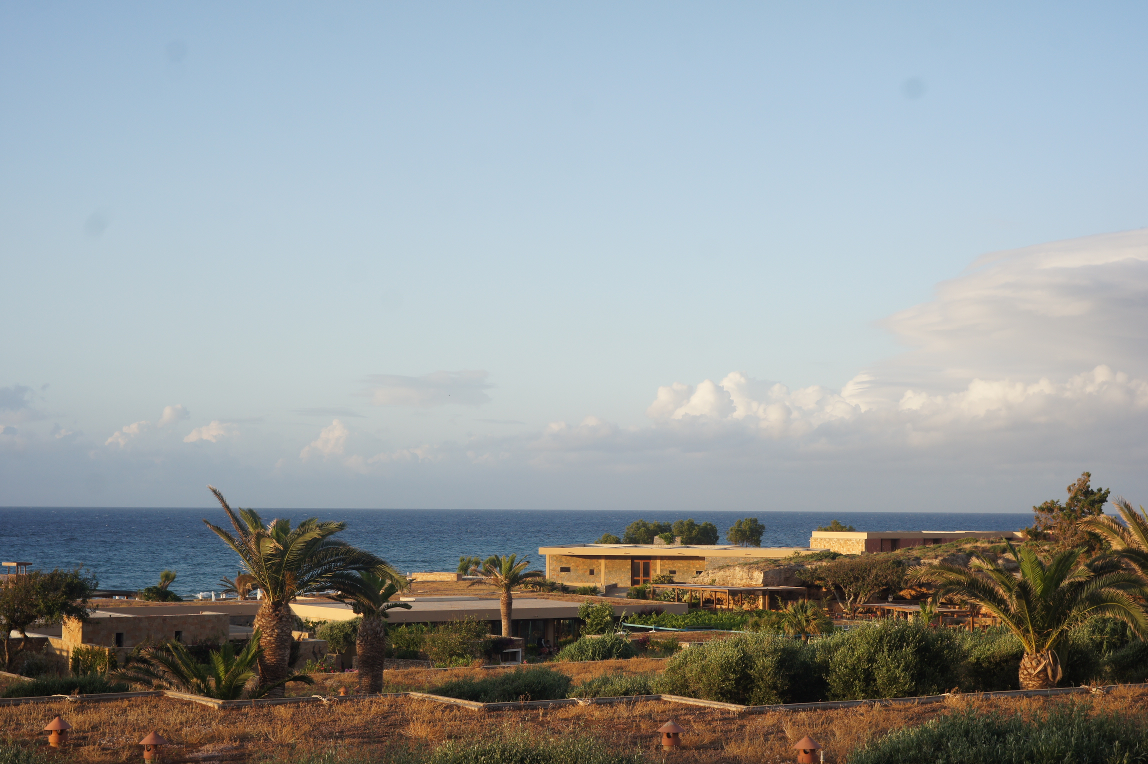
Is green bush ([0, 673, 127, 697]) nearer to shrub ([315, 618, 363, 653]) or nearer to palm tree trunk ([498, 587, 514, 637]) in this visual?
shrub ([315, 618, 363, 653])

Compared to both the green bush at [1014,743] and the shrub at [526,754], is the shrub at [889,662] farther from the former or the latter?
the shrub at [526,754]

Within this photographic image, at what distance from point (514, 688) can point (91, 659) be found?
1931 centimetres

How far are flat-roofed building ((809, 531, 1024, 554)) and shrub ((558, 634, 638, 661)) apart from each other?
38000mm

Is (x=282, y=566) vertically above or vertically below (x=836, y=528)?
above

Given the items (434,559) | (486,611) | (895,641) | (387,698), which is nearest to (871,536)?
(486,611)

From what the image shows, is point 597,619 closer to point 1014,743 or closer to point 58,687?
point 58,687

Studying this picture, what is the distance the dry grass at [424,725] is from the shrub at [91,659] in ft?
52.1

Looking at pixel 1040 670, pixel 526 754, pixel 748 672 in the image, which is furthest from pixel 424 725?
pixel 1040 670

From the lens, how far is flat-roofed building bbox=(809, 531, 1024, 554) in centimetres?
7156

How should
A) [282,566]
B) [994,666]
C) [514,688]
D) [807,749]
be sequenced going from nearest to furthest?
1. [807,749]
2. [514,688]
3. [994,666]
4. [282,566]

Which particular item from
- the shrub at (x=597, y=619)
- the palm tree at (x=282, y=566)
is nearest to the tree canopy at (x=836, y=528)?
the shrub at (x=597, y=619)

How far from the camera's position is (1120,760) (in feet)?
34.1

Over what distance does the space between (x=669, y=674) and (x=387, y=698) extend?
579 centimetres

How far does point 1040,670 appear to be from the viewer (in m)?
21.2
